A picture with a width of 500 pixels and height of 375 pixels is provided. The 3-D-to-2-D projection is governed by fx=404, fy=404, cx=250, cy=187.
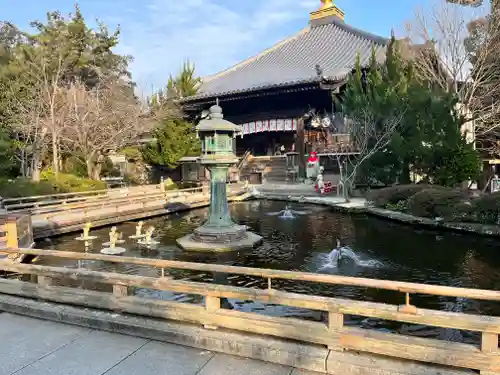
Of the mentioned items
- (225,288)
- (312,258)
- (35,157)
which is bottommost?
(312,258)

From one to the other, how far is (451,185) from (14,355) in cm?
1887

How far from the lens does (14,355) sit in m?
4.31

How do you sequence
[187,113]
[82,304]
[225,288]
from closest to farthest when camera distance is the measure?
[225,288] → [82,304] → [187,113]

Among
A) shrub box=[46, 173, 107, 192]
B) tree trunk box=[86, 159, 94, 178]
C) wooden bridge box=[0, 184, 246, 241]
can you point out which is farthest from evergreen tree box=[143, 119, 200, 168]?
wooden bridge box=[0, 184, 246, 241]

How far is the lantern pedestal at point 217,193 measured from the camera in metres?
11.9

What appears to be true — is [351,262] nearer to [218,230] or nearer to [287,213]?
[218,230]

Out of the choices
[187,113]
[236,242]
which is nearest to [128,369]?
[236,242]

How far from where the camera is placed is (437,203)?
15.1 metres

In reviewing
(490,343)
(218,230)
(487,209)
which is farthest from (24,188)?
(490,343)

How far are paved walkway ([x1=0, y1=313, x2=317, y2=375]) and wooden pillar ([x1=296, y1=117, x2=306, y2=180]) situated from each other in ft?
85.5

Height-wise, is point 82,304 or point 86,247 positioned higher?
point 82,304

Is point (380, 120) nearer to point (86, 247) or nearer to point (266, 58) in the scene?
point (86, 247)

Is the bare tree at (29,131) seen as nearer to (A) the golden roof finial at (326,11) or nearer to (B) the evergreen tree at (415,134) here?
(B) the evergreen tree at (415,134)

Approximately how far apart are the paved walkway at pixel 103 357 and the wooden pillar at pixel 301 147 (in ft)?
85.5
